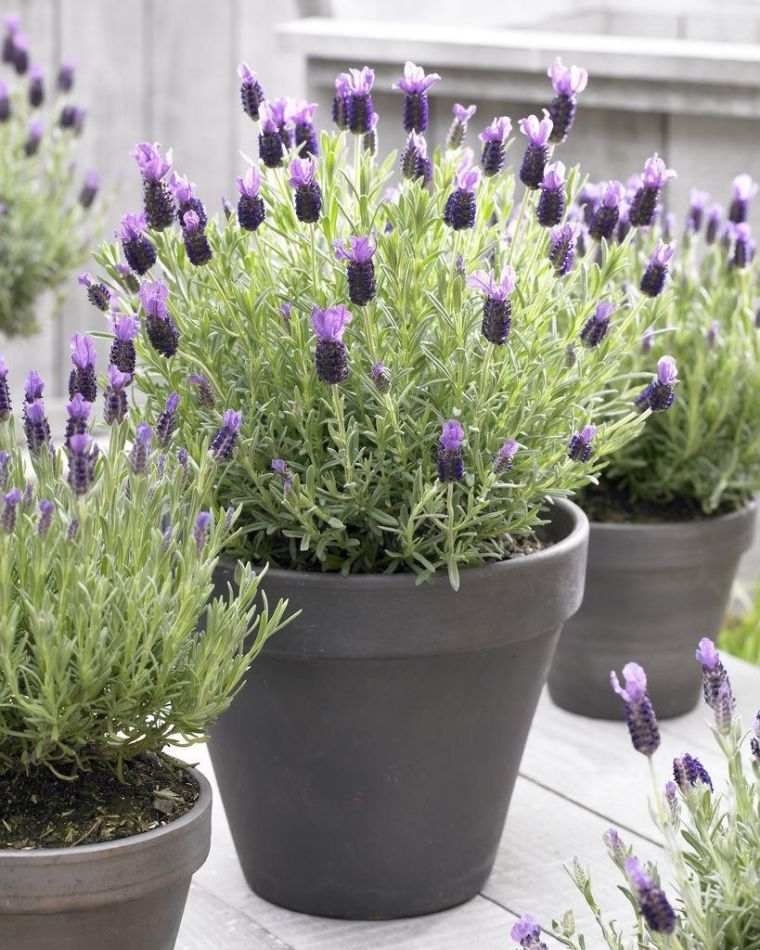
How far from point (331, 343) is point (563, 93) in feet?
1.55

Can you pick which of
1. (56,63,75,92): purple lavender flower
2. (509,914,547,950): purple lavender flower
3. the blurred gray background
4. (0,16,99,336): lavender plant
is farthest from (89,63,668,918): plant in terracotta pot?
(56,63,75,92): purple lavender flower

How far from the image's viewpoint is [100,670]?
152 centimetres

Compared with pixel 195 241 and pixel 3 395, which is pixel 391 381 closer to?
pixel 195 241

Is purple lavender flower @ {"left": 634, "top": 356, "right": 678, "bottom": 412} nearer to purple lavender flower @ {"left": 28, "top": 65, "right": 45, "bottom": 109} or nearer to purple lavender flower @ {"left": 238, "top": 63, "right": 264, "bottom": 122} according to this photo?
purple lavender flower @ {"left": 238, "top": 63, "right": 264, "bottom": 122}

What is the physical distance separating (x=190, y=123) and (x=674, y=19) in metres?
1.43

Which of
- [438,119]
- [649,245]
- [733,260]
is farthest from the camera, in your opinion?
[438,119]

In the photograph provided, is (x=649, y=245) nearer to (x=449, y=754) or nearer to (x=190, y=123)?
(x=449, y=754)

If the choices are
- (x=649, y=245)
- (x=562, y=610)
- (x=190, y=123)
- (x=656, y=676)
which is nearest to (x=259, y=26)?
(x=190, y=123)

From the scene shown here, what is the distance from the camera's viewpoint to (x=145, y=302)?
67.9 inches

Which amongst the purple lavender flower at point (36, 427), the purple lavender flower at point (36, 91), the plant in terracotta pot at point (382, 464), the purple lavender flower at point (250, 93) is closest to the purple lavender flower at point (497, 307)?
the plant in terracotta pot at point (382, 464)

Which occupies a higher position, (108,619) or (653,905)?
(108,619)

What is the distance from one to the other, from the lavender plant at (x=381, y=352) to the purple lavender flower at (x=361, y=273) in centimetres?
7

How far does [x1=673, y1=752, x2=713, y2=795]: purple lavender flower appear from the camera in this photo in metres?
1.45

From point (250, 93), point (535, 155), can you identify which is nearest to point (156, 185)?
point (250, 93)
